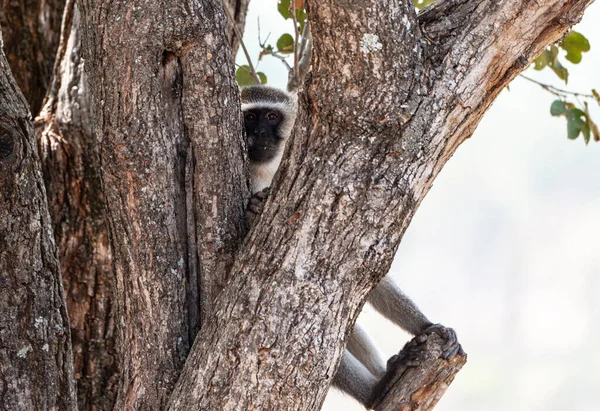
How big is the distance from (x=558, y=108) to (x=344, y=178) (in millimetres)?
2310

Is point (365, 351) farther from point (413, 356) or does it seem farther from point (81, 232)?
point (81, 232)

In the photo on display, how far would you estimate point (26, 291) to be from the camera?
2.54m

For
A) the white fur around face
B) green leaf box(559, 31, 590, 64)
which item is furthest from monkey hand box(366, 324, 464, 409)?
green leaf box(559, 31, 590, 64)

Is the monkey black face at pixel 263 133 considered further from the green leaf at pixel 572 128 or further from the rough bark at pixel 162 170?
the green leaf at pixel 572 128

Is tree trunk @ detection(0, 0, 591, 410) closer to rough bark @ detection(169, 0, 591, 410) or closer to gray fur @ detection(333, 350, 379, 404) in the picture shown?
→ rough bark @ detection(169, 0, 591, 410)

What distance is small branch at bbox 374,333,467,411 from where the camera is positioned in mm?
2996

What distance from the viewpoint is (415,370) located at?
3143 millimetres

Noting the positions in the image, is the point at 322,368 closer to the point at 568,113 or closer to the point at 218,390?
the point at 218,390

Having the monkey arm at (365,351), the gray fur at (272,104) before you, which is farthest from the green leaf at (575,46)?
the monkey arm at (365,351)

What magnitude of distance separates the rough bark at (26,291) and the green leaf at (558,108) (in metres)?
2.67

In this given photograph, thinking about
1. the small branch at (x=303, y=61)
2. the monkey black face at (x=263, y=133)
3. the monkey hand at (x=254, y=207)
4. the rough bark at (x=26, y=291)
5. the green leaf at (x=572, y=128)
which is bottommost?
the rough bark at (x=26, y=291)

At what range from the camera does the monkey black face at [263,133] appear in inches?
160

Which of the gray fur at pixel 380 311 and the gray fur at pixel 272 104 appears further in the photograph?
the gray fur at pixel 272 104

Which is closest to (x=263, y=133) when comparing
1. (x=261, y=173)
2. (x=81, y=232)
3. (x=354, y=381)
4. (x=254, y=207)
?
(x=261, y=173)
